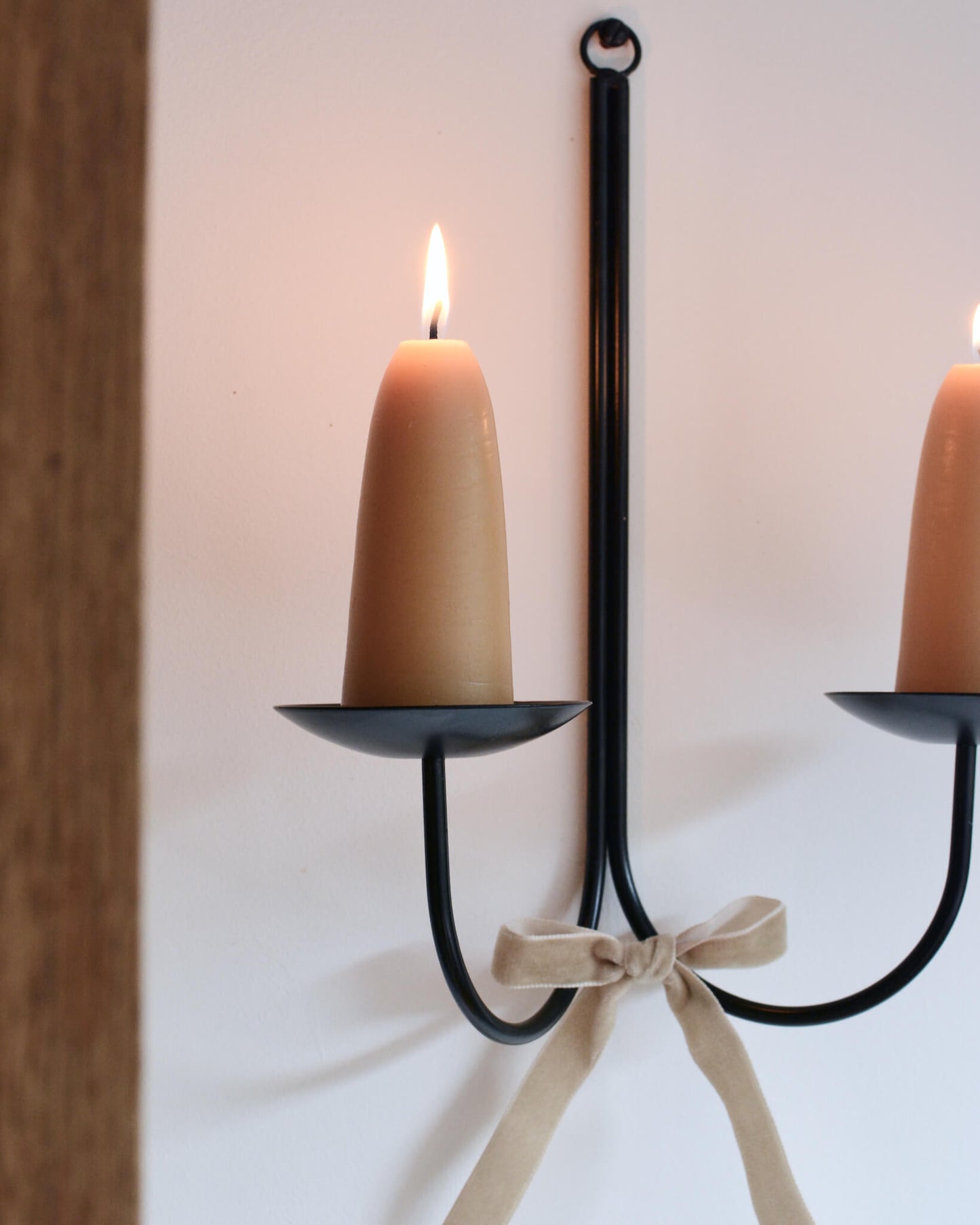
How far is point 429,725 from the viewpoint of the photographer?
27 cm

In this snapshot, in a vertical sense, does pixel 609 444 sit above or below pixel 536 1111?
above

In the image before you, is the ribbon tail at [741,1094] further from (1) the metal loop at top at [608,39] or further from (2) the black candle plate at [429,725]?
(1) the metal loop at top at [608,39]

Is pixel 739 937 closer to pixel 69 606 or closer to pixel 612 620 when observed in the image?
pixel 612 620

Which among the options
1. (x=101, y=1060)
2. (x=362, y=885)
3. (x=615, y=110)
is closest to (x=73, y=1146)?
(x=101, y=1060)

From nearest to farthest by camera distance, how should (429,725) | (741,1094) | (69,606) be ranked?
1. (69,606)
2. (429,725)
3. (741,1094)

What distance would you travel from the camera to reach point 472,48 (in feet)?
1.32

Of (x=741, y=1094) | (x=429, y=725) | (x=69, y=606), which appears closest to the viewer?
(x=69, y=606)

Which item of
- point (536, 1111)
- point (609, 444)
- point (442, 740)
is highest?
point (609, 444)

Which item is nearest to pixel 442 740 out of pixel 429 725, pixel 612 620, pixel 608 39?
pixel 429 725

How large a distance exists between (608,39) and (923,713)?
0.96 ft

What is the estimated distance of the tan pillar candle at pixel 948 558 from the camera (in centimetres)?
33

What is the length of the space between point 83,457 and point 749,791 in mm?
360

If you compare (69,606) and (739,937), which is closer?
(69,606)

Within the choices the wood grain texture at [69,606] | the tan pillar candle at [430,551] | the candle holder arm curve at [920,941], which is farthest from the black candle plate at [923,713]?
the wood grain texture at [69,606]
